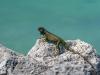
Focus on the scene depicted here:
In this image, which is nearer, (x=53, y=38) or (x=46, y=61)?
(x=46, y=61)

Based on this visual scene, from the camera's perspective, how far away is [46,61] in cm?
1855

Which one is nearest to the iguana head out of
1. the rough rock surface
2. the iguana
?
the iguana

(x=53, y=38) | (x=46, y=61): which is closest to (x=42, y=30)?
(x=53, y=38)

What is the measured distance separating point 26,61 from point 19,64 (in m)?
0.24

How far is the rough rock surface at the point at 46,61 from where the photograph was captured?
698 inches

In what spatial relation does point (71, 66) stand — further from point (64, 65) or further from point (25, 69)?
point (25, 69)

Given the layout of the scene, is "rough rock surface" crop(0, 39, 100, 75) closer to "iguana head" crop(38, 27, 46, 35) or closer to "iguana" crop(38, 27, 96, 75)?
"iguana" crop(38, 27, 96, 75)

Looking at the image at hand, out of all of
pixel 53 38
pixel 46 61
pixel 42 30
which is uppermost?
pixel 42 30

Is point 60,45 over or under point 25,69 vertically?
over

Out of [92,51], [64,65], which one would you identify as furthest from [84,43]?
[64,65]

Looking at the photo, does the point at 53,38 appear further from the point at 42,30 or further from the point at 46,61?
the point at 46,61

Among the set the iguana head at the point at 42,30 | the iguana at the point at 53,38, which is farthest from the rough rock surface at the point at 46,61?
the iguana head at the point at 42,30

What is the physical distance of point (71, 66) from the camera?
59.0 ft

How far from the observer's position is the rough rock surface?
1773 centimetres
